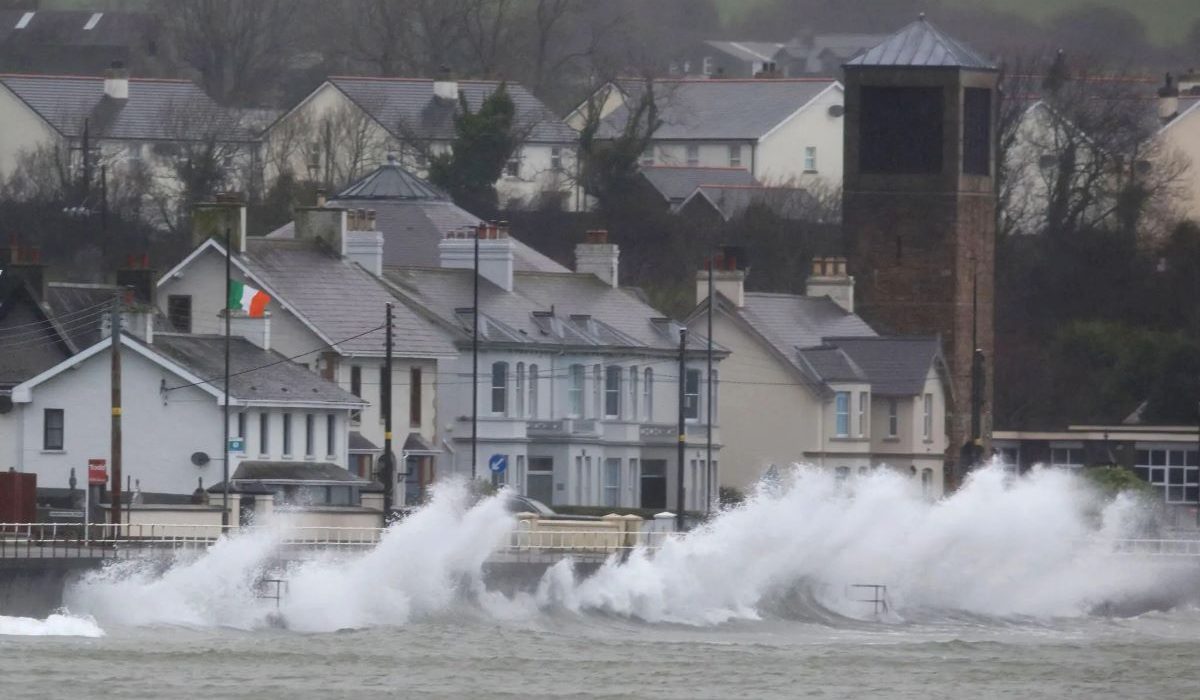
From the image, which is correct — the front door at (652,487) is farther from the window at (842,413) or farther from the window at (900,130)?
the window at (900,130)

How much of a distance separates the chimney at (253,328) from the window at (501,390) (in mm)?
8245

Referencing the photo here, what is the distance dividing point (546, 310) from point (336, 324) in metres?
8.76

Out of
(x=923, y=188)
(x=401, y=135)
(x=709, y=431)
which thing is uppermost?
(x=401, y=135)

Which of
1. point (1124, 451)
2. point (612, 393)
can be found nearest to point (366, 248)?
point (612, 393)

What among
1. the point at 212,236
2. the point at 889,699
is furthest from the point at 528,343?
the point at 889,699

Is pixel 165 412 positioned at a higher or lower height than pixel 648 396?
lower

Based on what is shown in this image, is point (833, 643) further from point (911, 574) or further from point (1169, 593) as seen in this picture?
point (1169, 593)

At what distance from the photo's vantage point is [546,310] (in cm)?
10569

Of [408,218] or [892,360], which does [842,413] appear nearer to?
[892,360]

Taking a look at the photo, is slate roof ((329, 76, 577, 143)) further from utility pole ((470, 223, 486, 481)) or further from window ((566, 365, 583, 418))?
utility pole ((470, 223, 486, 481))

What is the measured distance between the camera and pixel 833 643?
75312 millimetres

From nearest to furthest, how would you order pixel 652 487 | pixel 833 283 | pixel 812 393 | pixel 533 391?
pixel 533 391 < pixel 652 487 < pixel 812 393 < pixel 833 283

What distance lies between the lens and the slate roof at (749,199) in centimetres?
14350

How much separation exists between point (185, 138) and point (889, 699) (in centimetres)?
8160
